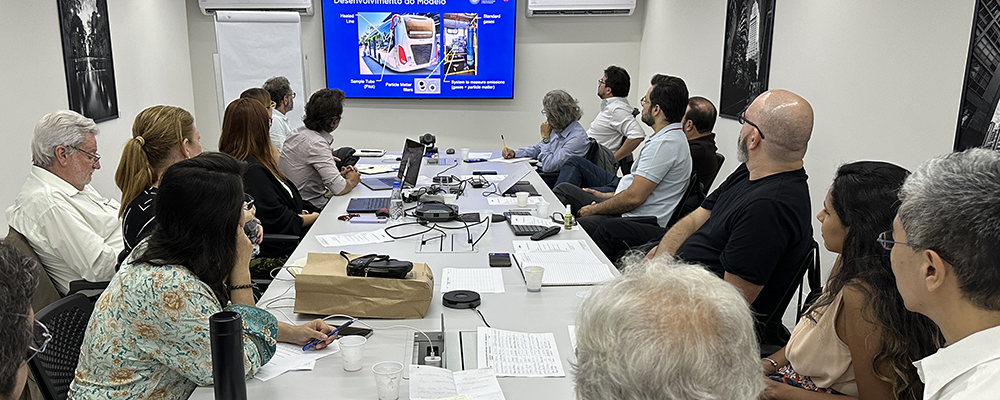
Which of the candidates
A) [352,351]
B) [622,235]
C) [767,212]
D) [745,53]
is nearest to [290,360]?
[352,351]

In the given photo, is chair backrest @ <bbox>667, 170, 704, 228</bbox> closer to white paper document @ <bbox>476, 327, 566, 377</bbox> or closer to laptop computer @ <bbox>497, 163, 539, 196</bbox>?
laptop computer @ <bbox>497, 163, 539, 196</bbox>

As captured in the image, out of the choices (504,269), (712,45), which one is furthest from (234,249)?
(712,45)

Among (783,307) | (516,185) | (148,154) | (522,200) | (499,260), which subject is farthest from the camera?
(516,185)

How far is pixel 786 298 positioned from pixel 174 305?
1.97 meters

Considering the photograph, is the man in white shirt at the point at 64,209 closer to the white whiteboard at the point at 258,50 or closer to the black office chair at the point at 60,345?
the black office chair at the point at 60,345

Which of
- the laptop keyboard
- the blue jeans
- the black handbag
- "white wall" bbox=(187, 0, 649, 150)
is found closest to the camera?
the black handbag

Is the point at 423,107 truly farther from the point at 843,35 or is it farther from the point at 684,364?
the point at 684,364

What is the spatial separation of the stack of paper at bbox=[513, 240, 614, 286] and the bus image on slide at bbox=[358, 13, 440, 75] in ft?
16.1

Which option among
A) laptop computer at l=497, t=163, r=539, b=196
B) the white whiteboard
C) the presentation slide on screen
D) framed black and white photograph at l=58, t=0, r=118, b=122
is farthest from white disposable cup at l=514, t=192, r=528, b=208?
the white whiteboard

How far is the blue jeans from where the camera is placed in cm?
495

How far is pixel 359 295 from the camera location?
1961 millimetres

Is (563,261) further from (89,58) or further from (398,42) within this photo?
(398,42)

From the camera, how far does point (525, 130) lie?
7.70 meters

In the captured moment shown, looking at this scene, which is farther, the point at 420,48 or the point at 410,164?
the point at 420,48
